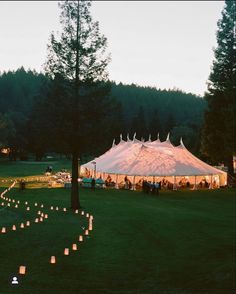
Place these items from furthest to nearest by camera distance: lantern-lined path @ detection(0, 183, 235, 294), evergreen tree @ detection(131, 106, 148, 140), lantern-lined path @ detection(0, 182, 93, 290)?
evergreen tree @ detection(131, 106, 148, 140) → lantern-lined path @ detection(0, 182, 93, 290) → lantern-lined path @ detection(0, 183, 235, 294)

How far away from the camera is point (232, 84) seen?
37375 mm

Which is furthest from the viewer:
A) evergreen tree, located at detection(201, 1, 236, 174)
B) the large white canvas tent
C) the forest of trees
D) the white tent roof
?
the forest of trees

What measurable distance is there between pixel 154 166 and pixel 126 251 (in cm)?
2244

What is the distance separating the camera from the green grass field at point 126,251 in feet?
31.7

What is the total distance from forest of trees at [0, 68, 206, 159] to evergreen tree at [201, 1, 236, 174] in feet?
27.6

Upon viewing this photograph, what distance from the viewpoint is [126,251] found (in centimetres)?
1287

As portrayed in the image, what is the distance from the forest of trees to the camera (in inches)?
2880

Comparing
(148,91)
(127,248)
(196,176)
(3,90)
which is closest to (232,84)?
(196,176)

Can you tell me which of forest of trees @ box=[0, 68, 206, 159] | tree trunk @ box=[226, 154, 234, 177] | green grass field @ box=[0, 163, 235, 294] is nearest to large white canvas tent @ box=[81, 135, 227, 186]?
tree trunk @ box=[226, 154, 234, 177]

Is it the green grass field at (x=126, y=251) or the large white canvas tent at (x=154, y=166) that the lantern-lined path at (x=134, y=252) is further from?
the large white canvas tent at (x=154, y=166)

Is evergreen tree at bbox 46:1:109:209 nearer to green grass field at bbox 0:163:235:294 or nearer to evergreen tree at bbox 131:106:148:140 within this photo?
green grass field at bbox 0:163:235:294

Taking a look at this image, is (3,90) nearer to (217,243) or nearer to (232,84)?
(232,84)

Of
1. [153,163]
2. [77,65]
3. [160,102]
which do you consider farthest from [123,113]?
[77,65]

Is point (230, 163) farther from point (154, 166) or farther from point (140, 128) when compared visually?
point (140, 128)
